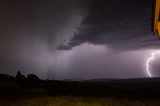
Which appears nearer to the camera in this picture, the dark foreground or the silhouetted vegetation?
the dark foreground

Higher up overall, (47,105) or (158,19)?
(158,19)

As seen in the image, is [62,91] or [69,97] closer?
[69,97]

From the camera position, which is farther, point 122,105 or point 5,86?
point 5,86

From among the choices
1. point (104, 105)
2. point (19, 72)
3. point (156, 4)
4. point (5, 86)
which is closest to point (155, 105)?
point (104, 105)

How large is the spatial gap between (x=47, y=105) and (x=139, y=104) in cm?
587

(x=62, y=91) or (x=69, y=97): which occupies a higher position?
(x=62, y=91)

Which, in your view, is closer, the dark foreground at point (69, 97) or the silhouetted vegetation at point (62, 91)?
the dark foreground at point (69, 97)

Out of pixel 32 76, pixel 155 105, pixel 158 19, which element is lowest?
pixel 155 105

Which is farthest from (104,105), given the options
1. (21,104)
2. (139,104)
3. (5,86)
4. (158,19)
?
(5,86)

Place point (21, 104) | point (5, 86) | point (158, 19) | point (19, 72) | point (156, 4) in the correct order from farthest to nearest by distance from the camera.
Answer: point (19, 72), point (5, 86), point (21, 104), point (158, 19), point (156, 4)

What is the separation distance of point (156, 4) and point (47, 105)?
39.9ft

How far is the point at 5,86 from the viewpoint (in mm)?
34938

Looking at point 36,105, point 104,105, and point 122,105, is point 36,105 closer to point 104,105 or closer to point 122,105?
point 104,105

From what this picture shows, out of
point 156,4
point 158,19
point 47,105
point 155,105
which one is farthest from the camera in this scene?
point 47,105
